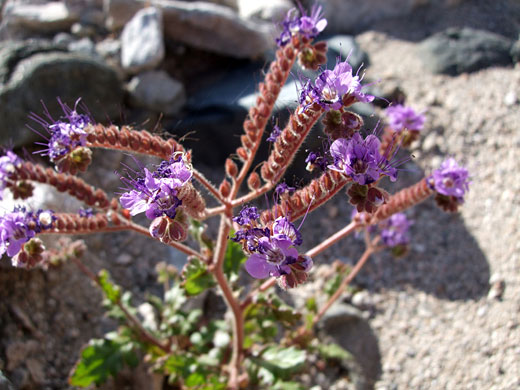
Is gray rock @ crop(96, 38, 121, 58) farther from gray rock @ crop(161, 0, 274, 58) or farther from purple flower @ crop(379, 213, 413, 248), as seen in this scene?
purple flower @ crop(379, 213, 413, 248)

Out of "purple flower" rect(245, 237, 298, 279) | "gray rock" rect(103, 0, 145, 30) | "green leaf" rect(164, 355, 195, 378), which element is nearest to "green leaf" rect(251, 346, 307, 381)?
"green leaf" rect(164, 355, 195, 378)

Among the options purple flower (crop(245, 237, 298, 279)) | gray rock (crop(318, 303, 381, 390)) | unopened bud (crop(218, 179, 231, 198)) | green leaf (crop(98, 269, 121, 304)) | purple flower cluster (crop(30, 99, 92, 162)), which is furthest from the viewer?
gray rock (crop(318, 303, 381, 390))

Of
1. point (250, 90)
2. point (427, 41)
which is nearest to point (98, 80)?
point (250, 90)

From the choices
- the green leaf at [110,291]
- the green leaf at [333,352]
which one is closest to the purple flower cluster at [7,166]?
the green leaf at [110,291]

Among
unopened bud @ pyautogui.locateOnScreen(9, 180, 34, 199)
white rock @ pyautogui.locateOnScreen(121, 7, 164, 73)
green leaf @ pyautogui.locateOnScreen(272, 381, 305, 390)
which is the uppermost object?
white rock @ pyautogui.locateOnScreen(121, 7, 164, 73)

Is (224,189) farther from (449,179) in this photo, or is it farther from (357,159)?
(449,179)

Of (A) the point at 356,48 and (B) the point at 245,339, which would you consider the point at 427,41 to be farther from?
(B) the point at 245,339

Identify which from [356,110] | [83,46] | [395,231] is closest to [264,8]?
[83,46]
